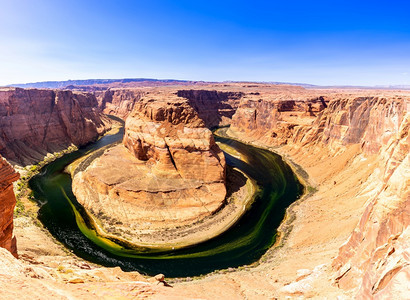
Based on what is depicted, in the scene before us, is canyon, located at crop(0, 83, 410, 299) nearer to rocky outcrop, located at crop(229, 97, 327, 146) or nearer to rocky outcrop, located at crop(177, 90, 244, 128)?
rocky outcrop, located at crop(229, 97, 327, 146)

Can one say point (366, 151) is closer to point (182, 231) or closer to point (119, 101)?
point (182, 231)

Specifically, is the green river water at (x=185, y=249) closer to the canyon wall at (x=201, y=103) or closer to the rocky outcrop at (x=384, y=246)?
the rocky outcrop at (x=384, y=246)

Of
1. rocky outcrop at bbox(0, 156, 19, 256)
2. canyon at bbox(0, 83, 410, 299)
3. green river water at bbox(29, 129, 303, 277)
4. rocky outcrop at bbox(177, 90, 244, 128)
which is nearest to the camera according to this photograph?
canyon at bbox(0, 83, 410, 299)

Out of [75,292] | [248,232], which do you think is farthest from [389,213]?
[248,232]

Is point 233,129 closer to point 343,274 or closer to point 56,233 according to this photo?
point 56,233

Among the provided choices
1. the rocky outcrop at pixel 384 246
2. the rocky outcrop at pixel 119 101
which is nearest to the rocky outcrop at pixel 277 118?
the rocky outcrop at pixel 384 246

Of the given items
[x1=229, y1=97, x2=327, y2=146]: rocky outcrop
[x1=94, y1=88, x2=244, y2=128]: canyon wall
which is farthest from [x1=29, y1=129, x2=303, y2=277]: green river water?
[x1=94, y1=88, x2=244, y2=128]: canyon wall
